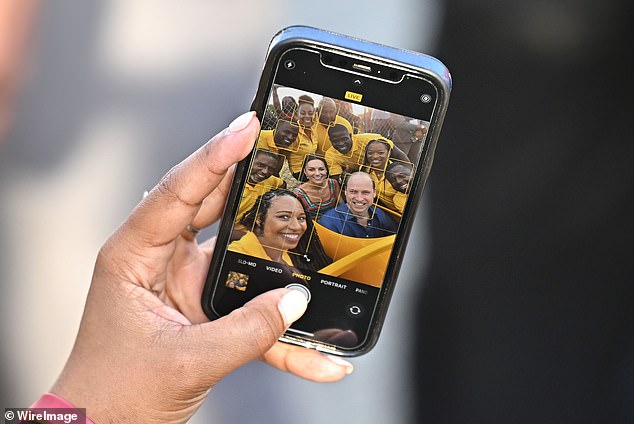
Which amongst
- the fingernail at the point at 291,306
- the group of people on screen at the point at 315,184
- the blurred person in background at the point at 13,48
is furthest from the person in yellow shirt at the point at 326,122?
the blurred person in background at the point at 13,48

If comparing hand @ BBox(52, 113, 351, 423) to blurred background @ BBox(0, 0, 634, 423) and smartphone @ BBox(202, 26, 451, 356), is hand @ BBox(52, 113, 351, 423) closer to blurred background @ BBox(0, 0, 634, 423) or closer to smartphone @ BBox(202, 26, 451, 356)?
smartphone @ BBox(202, 26, 451, 356)

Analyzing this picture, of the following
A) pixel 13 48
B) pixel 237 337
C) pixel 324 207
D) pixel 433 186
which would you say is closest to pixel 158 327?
pixel 237 337

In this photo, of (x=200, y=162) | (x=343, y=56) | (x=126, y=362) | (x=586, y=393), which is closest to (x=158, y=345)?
(x=126, y=362)

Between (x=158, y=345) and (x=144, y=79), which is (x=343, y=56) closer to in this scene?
(x=158, y=345)

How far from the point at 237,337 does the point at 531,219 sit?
71 centimetres

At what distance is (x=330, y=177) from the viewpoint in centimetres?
75

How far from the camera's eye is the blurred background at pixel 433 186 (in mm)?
1201

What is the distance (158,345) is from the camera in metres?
0.68

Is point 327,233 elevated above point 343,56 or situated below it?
below

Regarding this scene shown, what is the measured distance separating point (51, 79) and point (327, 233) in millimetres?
760

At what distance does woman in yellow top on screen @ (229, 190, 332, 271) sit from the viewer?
759mm

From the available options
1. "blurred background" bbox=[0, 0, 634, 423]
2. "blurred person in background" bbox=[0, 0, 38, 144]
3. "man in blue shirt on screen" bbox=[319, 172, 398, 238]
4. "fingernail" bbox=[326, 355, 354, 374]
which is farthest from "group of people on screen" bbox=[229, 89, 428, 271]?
"blurred person in background" bbox=[0, 0, 38, 144]

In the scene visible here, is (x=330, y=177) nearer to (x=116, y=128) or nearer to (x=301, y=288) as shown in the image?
(x=301, y=288)

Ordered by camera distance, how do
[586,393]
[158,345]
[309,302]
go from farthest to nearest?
1. [586,393]
2. [309,302]
3. [158,345]
